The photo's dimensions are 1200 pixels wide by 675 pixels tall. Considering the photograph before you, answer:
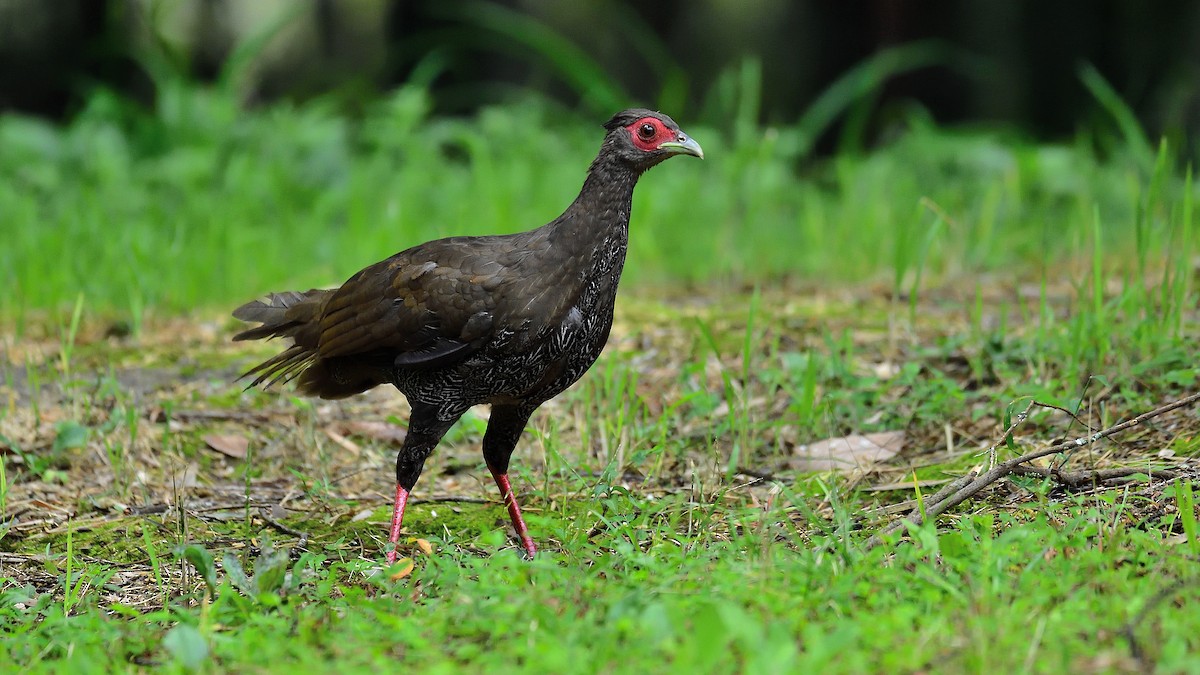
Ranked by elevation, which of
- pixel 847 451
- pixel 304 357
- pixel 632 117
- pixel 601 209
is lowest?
pixel 847 451

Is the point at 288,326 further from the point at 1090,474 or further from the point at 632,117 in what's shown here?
the point at 1090,474

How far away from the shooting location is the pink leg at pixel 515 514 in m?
4.17

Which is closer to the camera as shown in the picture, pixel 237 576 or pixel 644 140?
pixel 237 576

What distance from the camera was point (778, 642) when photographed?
2.50 metres

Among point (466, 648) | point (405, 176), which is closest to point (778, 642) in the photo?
point (466, 648)

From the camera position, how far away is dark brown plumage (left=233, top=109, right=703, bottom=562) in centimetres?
393

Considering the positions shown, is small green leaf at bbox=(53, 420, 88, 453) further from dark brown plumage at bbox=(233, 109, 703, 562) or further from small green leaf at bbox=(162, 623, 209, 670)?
small green leaf at bbox=(162, 623, 209, 670)

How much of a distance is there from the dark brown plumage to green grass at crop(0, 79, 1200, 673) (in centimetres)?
41

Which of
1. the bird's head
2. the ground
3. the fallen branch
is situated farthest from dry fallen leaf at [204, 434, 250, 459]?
the fallen branch

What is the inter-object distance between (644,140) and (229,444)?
2.14m

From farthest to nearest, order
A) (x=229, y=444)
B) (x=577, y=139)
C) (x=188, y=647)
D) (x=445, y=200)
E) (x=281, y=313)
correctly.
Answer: (x=577, y=139) < (x=445, y=200) < (x=229, y=444) < (x=281, y=313) < (x=188, y=647)

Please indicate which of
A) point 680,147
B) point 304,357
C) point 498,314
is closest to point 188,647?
point 498,314

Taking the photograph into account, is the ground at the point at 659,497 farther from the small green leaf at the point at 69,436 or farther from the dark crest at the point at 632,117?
the dark crest at the point at 632,117

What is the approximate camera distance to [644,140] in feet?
13.8
